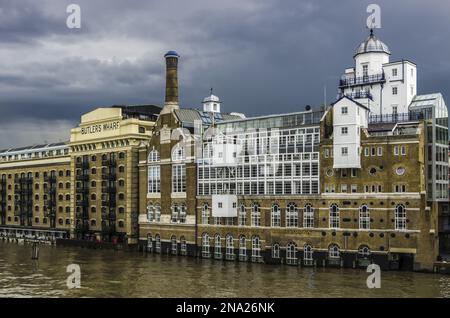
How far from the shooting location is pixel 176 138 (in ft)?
353

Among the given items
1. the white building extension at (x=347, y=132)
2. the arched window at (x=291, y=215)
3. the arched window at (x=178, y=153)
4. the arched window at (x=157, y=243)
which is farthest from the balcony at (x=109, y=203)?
the white building extension at (x=347, y=132)

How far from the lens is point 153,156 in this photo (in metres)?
113

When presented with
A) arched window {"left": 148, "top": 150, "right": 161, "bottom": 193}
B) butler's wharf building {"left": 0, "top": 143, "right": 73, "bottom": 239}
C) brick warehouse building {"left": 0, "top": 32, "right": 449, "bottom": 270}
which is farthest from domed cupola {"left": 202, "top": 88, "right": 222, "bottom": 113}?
butler's wharf building {"left": 0, "top": 143, "right": 73, "bottom": 239}

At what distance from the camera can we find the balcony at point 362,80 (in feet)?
319

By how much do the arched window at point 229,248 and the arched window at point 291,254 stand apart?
10967 mm

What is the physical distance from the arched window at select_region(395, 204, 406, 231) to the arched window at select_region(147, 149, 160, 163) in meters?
47.6

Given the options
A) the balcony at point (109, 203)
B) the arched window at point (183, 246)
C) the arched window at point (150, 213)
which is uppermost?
the balcony at point (109, 203)

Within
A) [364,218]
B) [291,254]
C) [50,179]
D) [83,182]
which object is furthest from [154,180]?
[364,218]

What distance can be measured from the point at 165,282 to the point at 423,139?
1575 inches

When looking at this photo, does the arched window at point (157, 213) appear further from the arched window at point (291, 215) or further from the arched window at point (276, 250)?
the arched window at point (291, 215)

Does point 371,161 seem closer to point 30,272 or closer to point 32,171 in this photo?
point 30,272

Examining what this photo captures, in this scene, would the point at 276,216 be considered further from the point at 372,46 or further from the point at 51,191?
the point at 51,191

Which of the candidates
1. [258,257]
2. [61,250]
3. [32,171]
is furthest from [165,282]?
[32,171]

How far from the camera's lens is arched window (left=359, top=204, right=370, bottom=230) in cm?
8288
